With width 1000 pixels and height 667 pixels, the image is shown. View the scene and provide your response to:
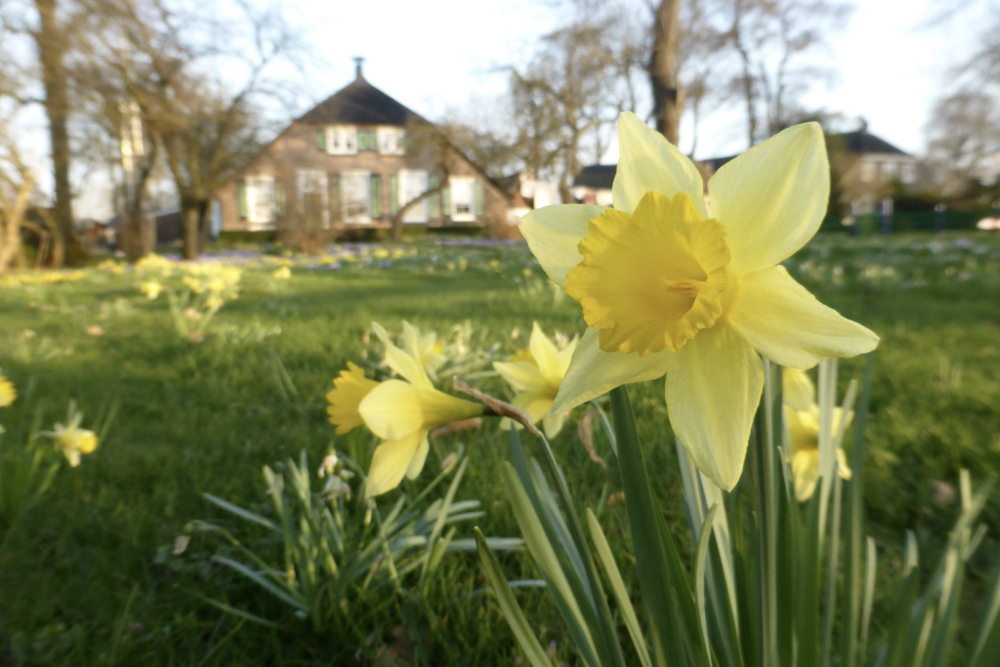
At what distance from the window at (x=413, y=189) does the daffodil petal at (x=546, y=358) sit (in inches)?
934

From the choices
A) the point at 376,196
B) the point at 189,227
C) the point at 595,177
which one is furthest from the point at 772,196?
the point at 595,177

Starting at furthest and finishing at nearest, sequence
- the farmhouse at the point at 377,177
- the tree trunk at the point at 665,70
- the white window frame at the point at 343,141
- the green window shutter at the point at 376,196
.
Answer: the green window shutter at the point at 376,196 < the white window frame at the point at 343,141 < the farmhouse at the point at 377,177 < the tree trunk at the point at 665,70

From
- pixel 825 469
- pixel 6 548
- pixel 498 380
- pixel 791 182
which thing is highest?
pixel 791 182

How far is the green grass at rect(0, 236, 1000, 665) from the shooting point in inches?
40.7

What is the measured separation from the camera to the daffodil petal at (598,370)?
0.51 m

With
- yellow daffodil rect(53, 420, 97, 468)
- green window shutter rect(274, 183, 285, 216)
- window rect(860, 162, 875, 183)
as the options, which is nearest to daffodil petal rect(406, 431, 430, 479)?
yellow daffodil rect(53, 420, 97, 468)

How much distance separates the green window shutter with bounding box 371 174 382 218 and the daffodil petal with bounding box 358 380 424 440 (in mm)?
24054

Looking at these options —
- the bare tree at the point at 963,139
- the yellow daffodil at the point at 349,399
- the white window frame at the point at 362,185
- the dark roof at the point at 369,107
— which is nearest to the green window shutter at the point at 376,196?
the white window frame at the point at 362,185

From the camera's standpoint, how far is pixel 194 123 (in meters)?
11.8

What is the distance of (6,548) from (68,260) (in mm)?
13104

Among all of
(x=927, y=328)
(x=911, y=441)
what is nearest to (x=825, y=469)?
(x=911, y=441)

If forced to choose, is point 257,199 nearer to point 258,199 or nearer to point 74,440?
point 258,199

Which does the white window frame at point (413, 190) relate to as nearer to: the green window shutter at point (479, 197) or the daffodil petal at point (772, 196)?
the green window shutter at point (479, 197)

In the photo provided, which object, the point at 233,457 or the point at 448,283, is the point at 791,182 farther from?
the point at 448,283
